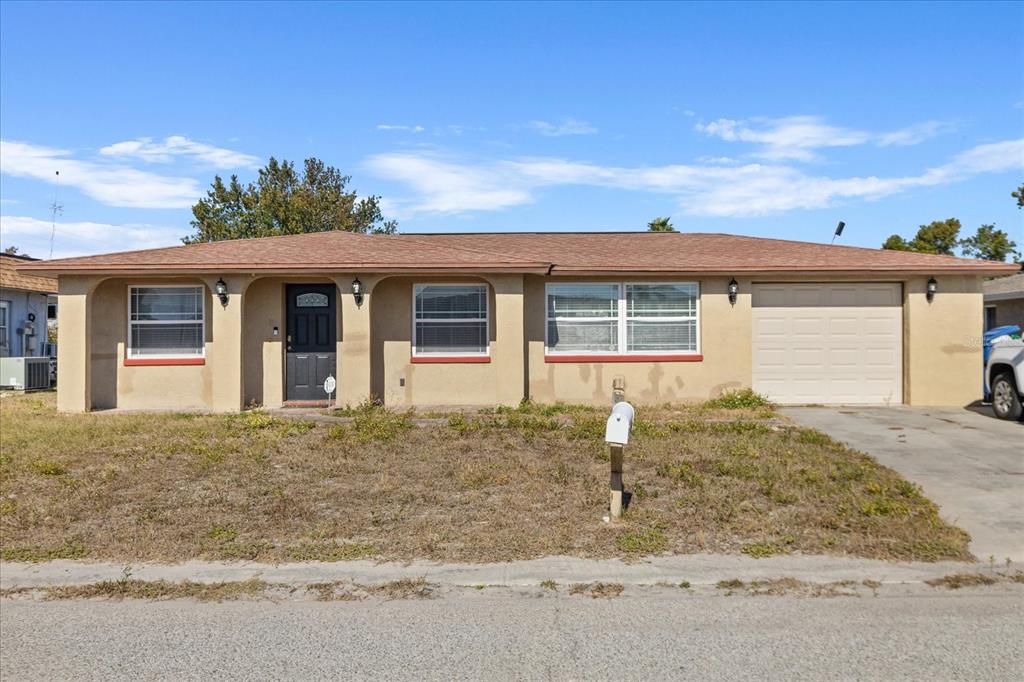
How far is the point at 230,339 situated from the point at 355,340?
222 cm

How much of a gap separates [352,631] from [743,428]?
7.75 metres

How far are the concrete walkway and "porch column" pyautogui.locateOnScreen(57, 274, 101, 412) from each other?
8.46 metres

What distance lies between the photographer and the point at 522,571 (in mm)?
5637

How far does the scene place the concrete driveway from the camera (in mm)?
6746

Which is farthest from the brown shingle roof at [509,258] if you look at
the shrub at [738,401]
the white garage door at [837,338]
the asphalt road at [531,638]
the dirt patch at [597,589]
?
the asphalt road at [531,638]

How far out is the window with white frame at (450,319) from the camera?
14148 mm

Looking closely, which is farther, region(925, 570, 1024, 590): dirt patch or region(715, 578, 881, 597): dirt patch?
region(925, 570, 1024, 590): dirt patch

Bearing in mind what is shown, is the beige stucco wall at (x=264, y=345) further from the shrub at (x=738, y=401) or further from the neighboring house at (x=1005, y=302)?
the neighboring house at (x=1005, y=302)

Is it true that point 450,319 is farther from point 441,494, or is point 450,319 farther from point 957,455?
point 957,455

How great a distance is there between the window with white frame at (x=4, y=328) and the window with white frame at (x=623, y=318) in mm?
16410

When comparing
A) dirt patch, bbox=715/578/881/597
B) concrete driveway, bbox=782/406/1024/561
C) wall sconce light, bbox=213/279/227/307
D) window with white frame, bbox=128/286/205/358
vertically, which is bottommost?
dirt patch, bbox=715/578/881/597

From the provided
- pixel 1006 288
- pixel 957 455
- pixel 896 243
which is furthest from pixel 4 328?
pixel 896 243

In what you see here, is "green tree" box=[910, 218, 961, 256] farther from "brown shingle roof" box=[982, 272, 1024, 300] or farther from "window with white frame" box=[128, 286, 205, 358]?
"window with white frame" box=[128, 286, 205, 358]

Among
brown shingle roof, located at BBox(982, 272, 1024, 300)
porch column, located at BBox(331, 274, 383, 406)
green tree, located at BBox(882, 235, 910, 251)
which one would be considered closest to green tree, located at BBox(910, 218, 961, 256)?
green tree, located at BBox(882, 235, 910, 251)
